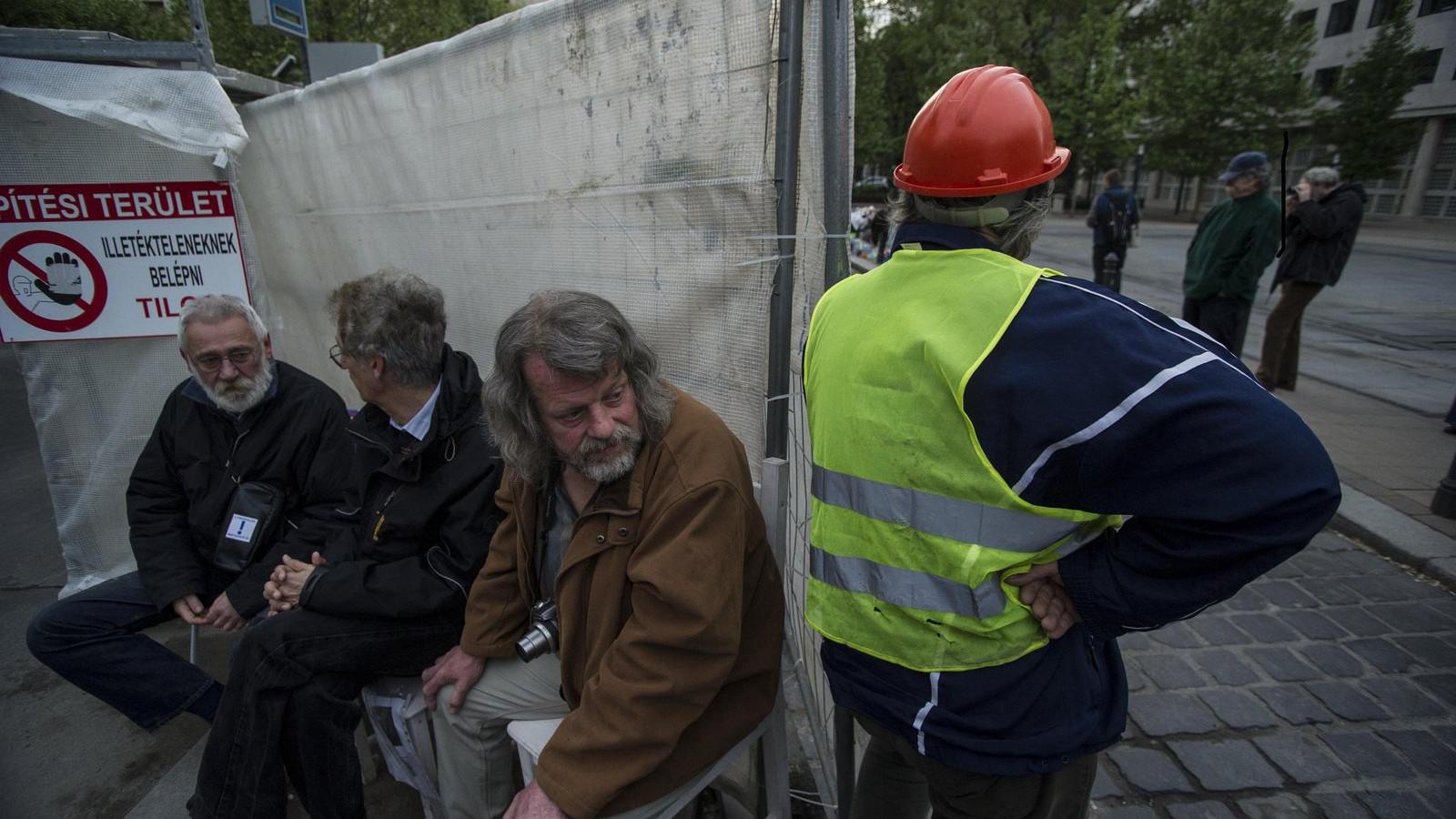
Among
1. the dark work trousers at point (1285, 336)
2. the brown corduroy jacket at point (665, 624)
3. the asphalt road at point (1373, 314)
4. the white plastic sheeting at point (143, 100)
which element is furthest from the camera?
the asphalt road at point (1373, 314)

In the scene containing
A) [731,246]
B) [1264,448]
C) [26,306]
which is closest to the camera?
[1264,448]

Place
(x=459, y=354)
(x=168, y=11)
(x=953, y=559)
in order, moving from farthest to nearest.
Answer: (x=168, y=11), (x=459, y=354), (x=953, y=559)

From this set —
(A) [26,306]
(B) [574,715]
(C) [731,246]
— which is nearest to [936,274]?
(C) [731,246]

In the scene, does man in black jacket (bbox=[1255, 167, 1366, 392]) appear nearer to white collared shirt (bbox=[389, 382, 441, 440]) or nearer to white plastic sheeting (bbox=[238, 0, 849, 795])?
white plastic sheeting (bbox=[238, 0, 849, 795])

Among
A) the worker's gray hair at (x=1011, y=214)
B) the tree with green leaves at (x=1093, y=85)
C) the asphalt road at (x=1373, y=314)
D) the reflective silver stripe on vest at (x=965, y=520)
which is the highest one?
the tree with green leaves at (x=1093, y=85)

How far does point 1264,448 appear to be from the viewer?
101 cm

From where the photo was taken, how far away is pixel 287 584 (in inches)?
89.2

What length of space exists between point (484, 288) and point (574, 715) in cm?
178

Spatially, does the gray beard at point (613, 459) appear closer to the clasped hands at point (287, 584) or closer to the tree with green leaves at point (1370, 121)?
the clasped hands at point (287, 584)

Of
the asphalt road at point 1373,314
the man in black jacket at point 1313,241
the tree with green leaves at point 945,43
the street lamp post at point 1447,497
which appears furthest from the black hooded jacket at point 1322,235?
the tree with green leaves at point 945,43

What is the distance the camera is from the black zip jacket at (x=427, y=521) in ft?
6.95

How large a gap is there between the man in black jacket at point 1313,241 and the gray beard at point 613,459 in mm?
6210

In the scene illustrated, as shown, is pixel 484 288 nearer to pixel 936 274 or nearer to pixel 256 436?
pixel 256 436

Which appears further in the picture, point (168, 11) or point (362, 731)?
point (168, 11)
